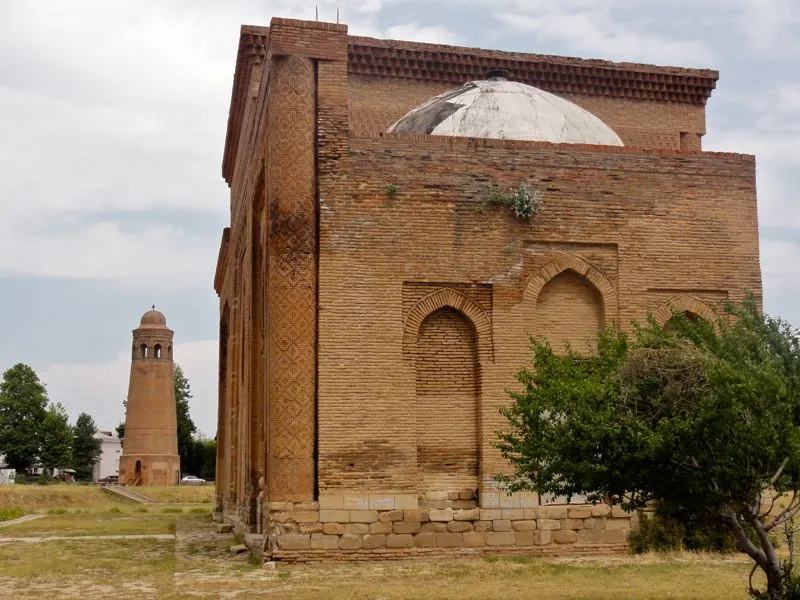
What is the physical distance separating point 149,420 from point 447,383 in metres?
39.2

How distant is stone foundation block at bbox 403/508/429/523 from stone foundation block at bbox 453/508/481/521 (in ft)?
1.38

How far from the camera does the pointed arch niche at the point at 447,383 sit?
44.7ft

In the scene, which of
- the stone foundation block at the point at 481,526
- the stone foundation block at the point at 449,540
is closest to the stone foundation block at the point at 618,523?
the stone foundation block at the point at 481,526

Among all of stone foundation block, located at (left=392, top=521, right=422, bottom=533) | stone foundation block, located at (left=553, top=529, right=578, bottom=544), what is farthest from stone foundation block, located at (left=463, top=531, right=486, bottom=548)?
stone foundation block, located at (left=553, top=529, right=578, bottom=544)

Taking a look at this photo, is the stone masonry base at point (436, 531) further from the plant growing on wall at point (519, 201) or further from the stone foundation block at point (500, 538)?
the plant growing on wall at point (519, 201)

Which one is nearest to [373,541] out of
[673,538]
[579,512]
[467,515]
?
[467,515]

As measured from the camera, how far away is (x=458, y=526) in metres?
13.2

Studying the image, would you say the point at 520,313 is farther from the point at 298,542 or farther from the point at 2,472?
the point at 2,472

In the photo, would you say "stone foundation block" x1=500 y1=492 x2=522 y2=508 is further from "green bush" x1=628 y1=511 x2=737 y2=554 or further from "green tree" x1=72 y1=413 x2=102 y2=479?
"green tree" x1=72 y1=413 x2=102 y2=479

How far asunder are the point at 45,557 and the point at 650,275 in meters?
9.99

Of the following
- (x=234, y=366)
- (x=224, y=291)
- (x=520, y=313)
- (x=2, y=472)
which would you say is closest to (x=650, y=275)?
(x=520, y=313)

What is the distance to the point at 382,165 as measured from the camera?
13.8 metres

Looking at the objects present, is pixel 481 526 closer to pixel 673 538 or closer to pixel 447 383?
pixel 447 383

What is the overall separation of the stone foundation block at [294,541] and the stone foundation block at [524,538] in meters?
2.79
